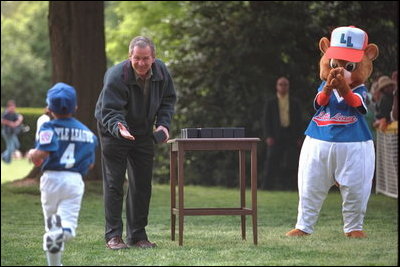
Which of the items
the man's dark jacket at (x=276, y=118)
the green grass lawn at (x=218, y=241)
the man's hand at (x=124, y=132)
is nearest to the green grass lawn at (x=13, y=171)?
the man's dark jacket at (x=276, y=118)

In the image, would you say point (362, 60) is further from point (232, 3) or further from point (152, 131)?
point (232, 3)

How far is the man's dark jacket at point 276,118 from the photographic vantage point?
1916cm

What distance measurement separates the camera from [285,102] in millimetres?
19312

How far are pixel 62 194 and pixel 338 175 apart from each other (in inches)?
131

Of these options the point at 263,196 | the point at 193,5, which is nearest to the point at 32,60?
the point at 193,5

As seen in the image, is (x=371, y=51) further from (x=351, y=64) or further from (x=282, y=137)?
(x=282, y=137)

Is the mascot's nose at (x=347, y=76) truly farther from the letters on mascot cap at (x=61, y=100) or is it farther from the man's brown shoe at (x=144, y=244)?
the letters on mascot cap at (x=61, y=100)

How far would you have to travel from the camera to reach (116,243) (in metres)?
9.19

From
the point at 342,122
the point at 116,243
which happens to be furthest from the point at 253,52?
the point at 116,243

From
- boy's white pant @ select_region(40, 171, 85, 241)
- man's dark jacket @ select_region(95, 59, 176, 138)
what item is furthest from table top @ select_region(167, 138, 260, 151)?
boy's white pant @ select_region(40, 171, 85, 241)

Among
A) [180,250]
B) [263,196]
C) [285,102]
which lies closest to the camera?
[180,250]

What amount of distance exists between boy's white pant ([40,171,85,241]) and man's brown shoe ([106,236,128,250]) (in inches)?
60.2

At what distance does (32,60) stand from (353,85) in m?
49.9

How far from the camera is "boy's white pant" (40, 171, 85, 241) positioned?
759 cm
